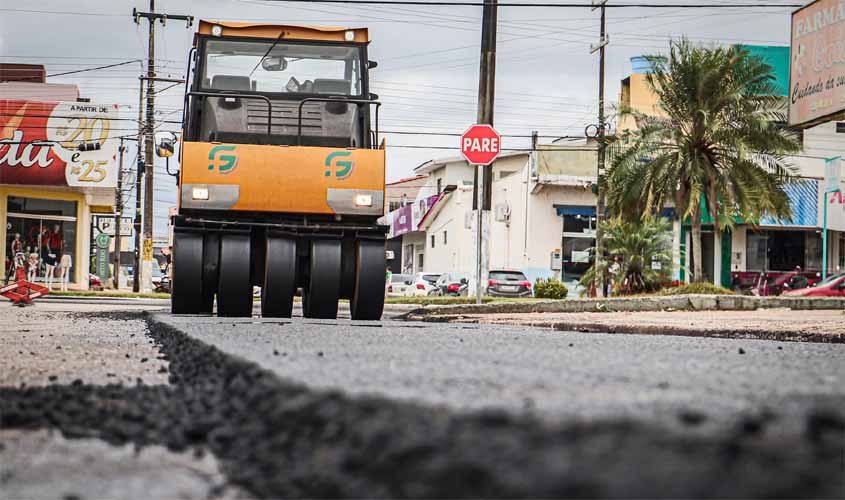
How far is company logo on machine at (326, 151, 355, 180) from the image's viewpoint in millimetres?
11844

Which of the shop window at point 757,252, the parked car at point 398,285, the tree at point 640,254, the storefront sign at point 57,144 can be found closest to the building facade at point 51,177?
the storefront sign at point 57,144

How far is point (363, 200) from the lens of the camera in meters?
11.8

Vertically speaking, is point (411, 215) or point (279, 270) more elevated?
point (411, 215)

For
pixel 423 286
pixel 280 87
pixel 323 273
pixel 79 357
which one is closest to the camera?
pixel 79 357

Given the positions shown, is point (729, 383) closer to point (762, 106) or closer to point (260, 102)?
point (260, 102)

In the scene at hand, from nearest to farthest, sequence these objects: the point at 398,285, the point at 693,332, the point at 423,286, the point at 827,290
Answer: the point at 693,332 < the point at 827,290 < the point at 423,286 < the point at 398,285

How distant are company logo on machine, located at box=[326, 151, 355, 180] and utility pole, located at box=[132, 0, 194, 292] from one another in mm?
24105

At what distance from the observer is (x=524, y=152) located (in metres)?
52.9

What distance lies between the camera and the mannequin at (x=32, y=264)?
3978 cm

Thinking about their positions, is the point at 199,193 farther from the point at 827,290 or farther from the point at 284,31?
the point at 827,290

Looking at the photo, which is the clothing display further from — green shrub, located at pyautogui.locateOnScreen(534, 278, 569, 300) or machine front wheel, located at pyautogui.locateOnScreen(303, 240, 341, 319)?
machine front wheel, located at pyautogui.locateOnScreen(303, 240, 341, 319)

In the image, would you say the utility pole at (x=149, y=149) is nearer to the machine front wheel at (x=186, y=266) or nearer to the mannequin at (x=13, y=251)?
the mannequin at (x=13, y=251)

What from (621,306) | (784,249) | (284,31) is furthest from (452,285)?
(284,31)

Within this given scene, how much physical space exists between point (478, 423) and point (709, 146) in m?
29.4
